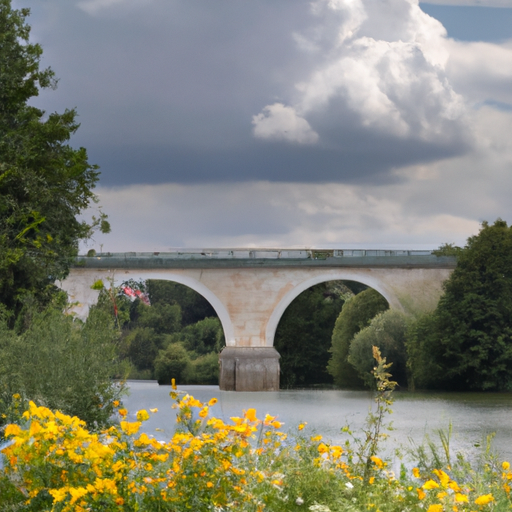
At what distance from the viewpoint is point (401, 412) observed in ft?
74.3

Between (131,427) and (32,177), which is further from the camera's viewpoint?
(32,177)

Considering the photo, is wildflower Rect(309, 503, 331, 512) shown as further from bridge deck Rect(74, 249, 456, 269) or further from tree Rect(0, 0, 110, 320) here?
bridge deck Rect(74, 249, 456, 269)

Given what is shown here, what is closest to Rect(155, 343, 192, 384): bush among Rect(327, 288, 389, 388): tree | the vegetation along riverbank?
Rect(327, 288, 389, 388): tree

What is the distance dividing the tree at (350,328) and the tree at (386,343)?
3467 millimetres

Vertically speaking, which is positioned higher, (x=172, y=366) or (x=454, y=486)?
(x=454, y=486)

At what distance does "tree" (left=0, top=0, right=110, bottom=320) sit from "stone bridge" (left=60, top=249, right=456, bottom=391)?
56.1 feet

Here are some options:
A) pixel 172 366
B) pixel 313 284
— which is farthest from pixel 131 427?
pixel 172 366

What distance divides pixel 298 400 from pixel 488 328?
28.2ft

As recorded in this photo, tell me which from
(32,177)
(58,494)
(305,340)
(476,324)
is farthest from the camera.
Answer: (305,340)

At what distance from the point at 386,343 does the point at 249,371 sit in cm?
670

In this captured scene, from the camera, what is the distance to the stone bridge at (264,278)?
35406mm

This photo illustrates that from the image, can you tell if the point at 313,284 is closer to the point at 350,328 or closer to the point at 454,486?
the point at 350,328

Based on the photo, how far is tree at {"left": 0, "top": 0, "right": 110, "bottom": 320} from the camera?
16.0 metres

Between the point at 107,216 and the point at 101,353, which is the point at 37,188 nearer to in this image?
the point at 107,216
